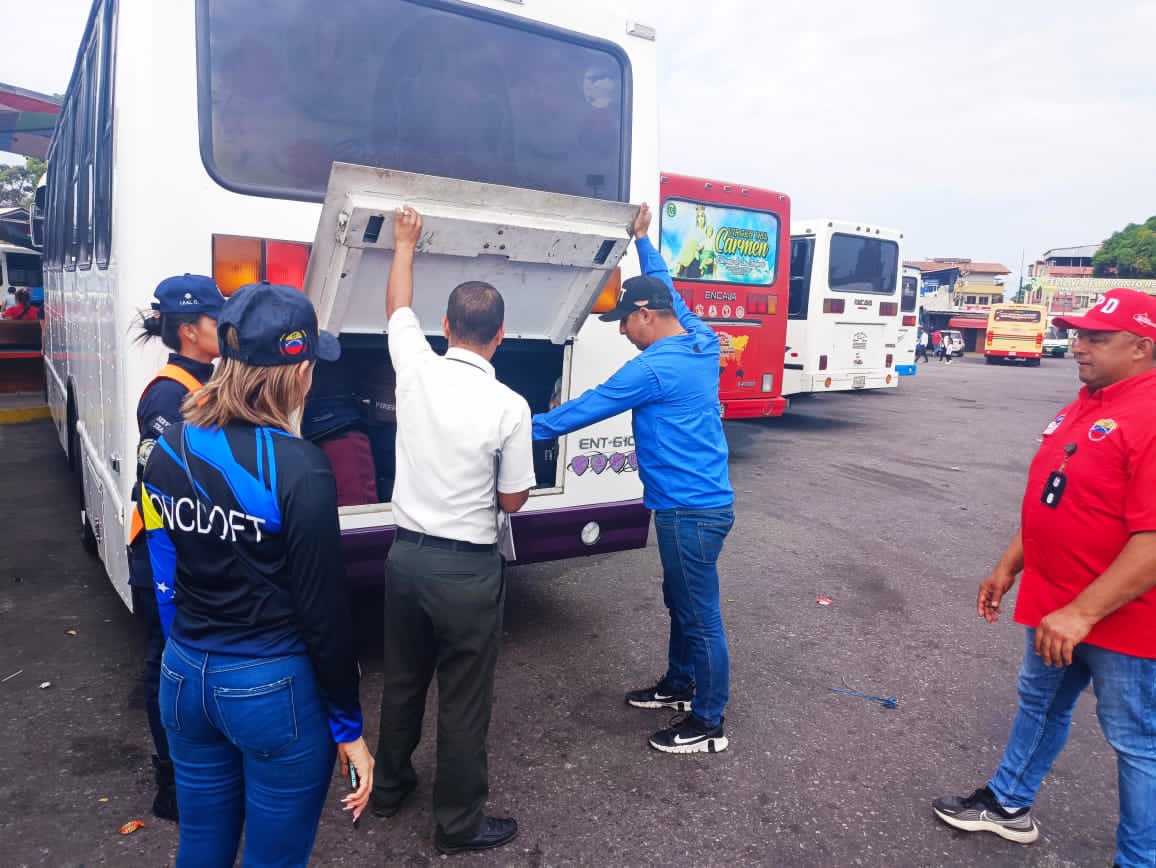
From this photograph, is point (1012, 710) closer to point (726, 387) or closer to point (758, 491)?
point (758, 491)

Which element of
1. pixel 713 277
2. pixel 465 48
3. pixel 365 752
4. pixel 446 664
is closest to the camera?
pixel 365 752

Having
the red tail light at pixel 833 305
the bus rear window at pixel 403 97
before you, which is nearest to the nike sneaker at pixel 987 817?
the bus rear window at pixel 403 97

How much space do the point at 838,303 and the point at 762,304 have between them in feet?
8.94

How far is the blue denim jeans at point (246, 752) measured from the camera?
5.81 feet

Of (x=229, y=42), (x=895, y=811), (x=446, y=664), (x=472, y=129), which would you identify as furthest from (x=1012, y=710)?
(x=229, y=42)

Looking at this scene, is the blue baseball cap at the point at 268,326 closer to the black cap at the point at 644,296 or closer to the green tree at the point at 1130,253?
the black cap at the point at 644,296

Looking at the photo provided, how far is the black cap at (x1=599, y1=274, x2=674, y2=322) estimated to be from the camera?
11.4ft

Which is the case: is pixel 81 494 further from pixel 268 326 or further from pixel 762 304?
pixel 762 304

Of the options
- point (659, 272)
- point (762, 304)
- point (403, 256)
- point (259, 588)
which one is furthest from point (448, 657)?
point (762, 304)

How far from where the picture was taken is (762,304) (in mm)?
10305

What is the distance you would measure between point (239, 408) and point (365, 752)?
0.84m

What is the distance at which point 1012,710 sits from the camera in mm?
4039

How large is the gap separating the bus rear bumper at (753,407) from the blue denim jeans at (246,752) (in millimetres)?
8672

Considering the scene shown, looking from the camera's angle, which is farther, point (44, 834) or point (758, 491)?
point (758, 491)
